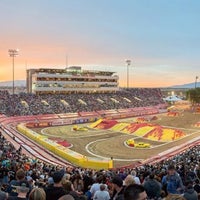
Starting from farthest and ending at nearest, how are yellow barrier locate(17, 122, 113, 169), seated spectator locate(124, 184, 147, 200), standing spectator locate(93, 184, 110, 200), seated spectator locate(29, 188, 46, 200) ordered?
yellow barrier locate(17, 122, 113, 169) < standing spectator locate(93, 184, 110, 200) < seated spectator locate(29, 188, 46, 200) < seated spectator locate(124, 184, 147, 200)

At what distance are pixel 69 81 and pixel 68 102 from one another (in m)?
12.1

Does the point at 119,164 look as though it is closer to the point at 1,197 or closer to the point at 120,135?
the point at 120,135

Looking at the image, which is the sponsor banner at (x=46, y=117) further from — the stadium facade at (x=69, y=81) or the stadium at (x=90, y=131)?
the stadium facade at (x=69, y=81)

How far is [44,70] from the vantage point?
10025 cm

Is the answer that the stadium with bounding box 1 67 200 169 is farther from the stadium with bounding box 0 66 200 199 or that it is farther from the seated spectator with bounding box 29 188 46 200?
the seated spectator with bounding box 29 188 46 200

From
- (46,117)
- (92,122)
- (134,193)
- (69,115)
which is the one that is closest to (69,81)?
(69,115)

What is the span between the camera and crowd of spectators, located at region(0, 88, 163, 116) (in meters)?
78.4

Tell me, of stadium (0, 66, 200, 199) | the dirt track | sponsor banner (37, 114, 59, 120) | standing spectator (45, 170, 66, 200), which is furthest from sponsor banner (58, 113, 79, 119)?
standing spectator (45, 170, 66, 200)

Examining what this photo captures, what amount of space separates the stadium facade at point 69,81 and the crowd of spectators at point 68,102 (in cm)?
258

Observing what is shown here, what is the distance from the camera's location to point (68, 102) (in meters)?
90.6

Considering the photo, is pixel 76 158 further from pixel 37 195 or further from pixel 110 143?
pixel 37 195

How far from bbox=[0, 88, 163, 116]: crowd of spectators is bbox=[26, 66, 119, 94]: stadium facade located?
2577 millimetres

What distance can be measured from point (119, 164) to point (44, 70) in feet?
222

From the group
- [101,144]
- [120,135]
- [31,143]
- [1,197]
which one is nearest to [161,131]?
[120,135]
